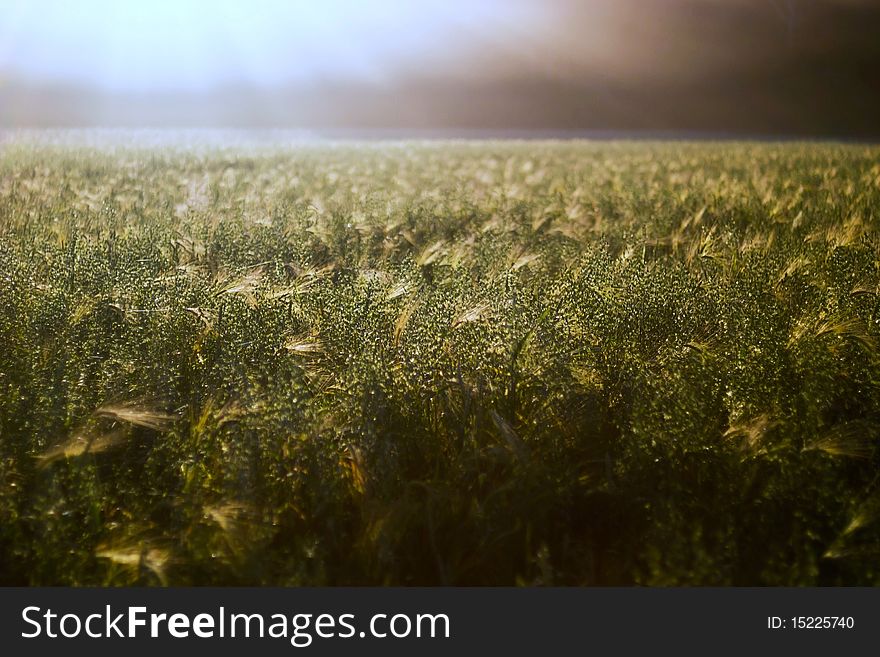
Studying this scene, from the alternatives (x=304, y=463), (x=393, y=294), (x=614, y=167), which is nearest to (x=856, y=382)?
(x=393, y=294)

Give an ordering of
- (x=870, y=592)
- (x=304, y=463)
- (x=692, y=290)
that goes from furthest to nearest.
Answer: (x=692, y=290), (x=304, y=463), (x=870, y=592)

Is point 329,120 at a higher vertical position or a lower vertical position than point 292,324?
higher

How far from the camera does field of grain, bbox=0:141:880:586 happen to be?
161 centimetres

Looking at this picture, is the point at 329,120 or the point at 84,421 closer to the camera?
the point at 84,421

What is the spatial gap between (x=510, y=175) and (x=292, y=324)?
18.8 ft

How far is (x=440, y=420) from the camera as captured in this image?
6.57ft

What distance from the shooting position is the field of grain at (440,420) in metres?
1.61

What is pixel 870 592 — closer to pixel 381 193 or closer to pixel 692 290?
pixel 692 290

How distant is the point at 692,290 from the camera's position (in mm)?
2594

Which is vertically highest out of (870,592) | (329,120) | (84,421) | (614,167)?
(329,120)

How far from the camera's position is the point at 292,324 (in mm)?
2389

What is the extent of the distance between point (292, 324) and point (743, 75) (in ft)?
234

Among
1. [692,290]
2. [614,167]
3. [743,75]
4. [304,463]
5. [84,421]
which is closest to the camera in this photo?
[304,463]

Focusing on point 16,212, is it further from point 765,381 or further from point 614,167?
point 614,167
